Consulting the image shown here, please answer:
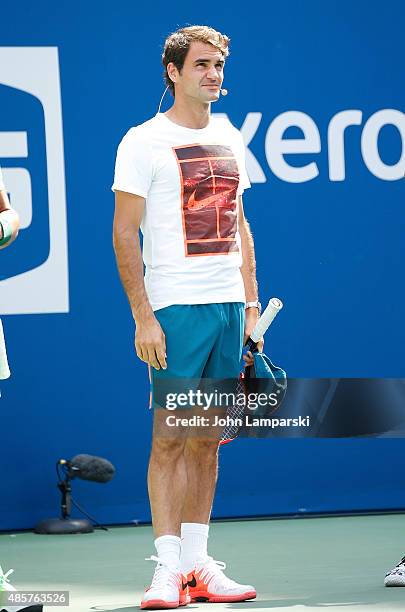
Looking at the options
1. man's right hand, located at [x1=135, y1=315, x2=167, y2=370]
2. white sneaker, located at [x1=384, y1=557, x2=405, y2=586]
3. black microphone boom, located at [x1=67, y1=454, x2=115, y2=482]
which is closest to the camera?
man's right hand, located at [x1=135, y1=315, x2=167, y2=370]

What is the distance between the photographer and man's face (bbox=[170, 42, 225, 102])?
4.30 meters

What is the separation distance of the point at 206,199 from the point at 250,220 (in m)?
2.00

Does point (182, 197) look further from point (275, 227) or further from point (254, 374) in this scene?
point (275, 227)

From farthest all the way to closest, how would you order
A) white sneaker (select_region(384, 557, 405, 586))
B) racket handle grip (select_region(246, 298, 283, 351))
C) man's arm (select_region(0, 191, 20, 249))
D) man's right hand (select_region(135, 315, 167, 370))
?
white sneaker (select_region(384, 557, 405, 586)) < racket handle grip (select_region(246, 298, 283, 351)) < man's right hand (select_region(135, 315, 167, 370)) < man's arm (select_region(0, 191, 20, 249))

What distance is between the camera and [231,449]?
20.5ft

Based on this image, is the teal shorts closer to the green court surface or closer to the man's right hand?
the man's right hand

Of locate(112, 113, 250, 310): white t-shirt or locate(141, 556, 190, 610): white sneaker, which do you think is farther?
locate(112, 113, 250, 310): white t-shirt

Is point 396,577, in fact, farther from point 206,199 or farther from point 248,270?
point 206,199

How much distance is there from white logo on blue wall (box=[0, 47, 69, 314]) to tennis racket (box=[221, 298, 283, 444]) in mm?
1773

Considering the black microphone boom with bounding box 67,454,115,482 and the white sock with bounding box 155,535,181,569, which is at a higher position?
the black microphone boom with bounding box 67,454,115,482

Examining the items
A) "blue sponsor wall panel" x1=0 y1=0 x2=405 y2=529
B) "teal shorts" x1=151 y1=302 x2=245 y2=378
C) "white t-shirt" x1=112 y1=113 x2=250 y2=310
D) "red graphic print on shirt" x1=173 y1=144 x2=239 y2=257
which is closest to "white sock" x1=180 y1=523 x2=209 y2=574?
"teal shorts" x1=151 y1=302 x2=245 y2=378

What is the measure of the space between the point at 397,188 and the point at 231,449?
1422mm

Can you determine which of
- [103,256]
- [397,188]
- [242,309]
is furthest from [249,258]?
[397,188]

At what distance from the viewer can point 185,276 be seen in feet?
13.8
